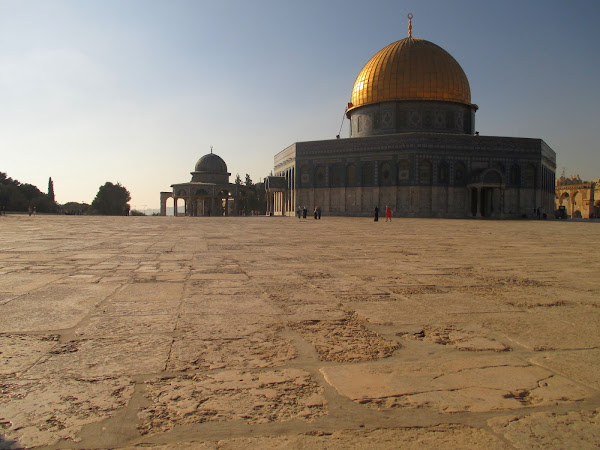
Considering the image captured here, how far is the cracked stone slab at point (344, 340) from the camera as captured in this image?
2.39 meters

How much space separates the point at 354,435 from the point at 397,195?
35834 millimetres

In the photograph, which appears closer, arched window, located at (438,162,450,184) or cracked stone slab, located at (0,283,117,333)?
cracked stone slab, located at (0,283,117,333)

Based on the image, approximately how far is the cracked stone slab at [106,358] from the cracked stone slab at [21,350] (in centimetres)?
6

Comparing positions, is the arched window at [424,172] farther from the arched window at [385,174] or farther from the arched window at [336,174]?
the arched window at [336,174]

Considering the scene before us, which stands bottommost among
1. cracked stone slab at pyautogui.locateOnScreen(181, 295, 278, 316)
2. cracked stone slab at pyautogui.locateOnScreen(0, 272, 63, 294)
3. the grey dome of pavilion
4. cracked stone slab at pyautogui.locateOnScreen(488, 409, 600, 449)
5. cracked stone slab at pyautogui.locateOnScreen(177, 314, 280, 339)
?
cracked stone slab at pyautogui.locateOnScreen(488, 409, 600, 449)

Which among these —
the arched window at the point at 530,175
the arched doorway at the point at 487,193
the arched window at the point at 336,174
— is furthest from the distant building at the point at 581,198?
the arched window at the point at 336,174

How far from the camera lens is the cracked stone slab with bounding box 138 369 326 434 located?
1.69m

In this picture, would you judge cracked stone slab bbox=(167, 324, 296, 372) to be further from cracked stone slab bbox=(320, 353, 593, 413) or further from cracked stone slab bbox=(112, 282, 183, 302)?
cracked stone slab bbox=(112, 282, 183, 302)

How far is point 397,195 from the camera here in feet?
120

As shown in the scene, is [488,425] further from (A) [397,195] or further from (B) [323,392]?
(A) [397,195]

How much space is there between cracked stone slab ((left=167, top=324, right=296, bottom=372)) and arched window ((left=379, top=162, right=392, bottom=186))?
35.2 meters

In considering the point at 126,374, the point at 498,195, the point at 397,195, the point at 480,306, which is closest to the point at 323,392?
the point at 126,374

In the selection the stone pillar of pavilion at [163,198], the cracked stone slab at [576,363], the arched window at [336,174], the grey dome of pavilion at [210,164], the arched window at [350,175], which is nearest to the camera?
the cracked stone slab at [576,363]

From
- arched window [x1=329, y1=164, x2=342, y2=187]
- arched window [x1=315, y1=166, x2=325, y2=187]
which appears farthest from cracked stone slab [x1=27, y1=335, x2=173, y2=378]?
arched window [x1=315, y1=166, x2=325, y2=187]
